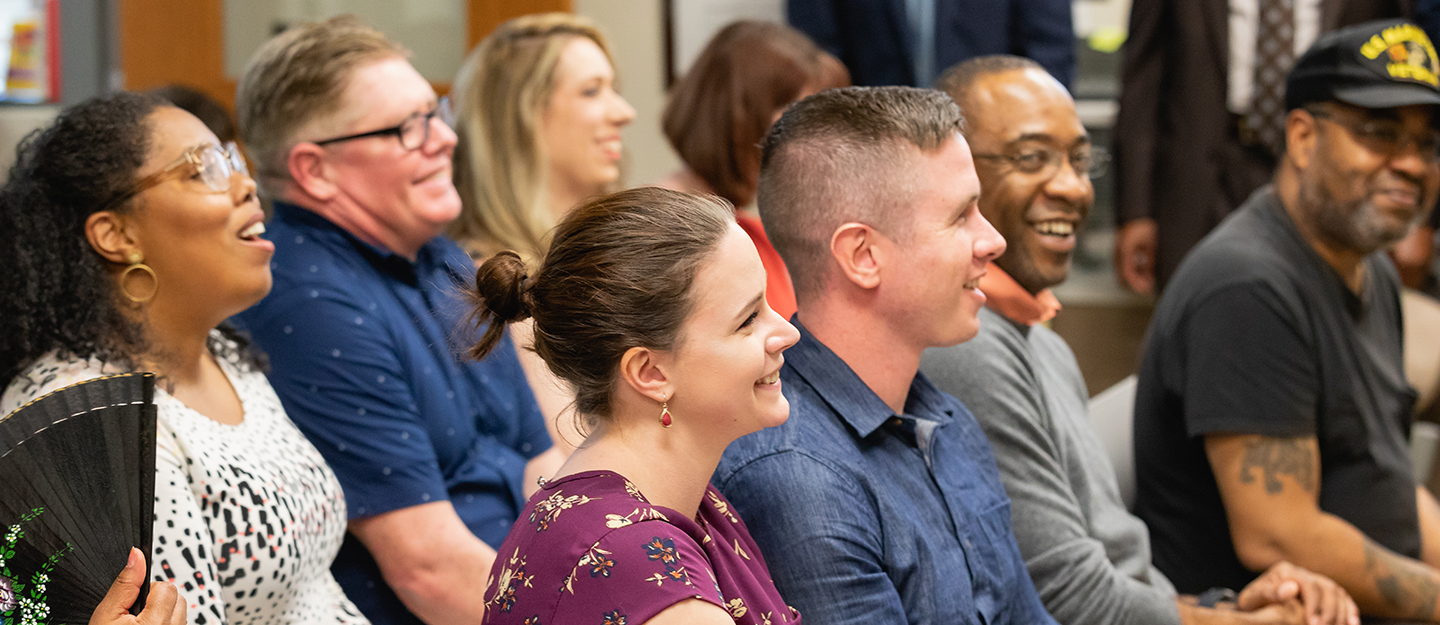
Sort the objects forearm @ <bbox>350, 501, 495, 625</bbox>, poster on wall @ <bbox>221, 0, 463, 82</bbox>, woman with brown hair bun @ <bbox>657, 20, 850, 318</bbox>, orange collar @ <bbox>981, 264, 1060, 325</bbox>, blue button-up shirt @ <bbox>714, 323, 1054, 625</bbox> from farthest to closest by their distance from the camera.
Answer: poster on wall @ <bbox>221, 0, 463, 82</bbox> < woman with brown hair bun @ <bbox>657, 20, 850, 318</bbox> < orange collar @ <bbox>981, 264, 1060, 325</bbox> < forearm @ <bbox>350, 501, 495, 625</bbox> < blue button-up shirt @ <bbox>714, 323, 1054, 625</bbox>

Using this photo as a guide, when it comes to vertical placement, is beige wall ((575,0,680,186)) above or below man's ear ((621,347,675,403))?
below

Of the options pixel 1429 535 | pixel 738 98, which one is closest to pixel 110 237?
pixel 738 98

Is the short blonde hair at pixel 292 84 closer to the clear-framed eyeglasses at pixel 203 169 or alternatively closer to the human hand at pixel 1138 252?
the clear-framed eyeglasses at pixel 203 169

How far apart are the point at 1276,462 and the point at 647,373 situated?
1261mm

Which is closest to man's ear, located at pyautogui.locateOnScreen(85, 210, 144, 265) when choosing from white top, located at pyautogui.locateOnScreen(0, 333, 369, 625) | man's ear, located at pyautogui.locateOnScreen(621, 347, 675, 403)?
white top, located at pyautogui.locateOnScreen(0, 333, 369, 625)

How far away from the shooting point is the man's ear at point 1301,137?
218 cm

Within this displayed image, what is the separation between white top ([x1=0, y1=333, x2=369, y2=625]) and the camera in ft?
4.16

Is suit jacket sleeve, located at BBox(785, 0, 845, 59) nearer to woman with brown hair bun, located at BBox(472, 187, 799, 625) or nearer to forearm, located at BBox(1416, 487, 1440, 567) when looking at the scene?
forearm, located at BBox(1416, 487, 1440, 567)

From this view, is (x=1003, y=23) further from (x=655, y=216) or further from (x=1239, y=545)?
(x=655, y=216)

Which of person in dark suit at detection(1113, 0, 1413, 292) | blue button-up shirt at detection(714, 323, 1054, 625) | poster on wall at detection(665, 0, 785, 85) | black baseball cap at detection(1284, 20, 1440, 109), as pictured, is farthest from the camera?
poster on wall at detection(665, 0, 785, 85)

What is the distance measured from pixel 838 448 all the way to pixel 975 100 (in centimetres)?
74

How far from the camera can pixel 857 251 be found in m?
1.42

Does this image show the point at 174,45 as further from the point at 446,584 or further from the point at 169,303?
the point at 446,584

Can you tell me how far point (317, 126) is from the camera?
5.95ft
